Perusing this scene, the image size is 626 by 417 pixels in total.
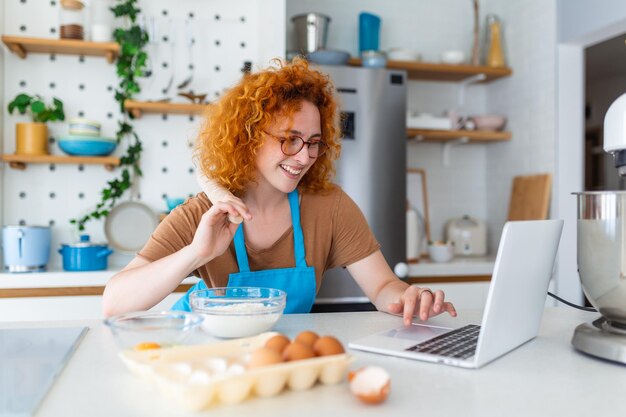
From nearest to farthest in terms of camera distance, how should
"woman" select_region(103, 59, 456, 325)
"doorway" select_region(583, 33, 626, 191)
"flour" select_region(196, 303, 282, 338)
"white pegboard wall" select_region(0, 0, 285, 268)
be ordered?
"flour" select_region(196, 303, 282, 338)
"woman" select_region(103, 59, 456, 325)
"white pegboard wall" select_region(0, 0, 285, 268)
"doorway" select_region(583, 33, 626, 191)

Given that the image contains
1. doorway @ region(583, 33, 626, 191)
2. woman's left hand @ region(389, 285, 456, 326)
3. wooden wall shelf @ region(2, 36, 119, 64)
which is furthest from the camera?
doorway @ region(583, 33, 626, 191)

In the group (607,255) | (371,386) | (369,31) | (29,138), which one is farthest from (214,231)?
(369,31)

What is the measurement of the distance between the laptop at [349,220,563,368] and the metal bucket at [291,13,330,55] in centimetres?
224

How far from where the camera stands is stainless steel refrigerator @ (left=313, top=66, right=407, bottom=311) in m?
2.94

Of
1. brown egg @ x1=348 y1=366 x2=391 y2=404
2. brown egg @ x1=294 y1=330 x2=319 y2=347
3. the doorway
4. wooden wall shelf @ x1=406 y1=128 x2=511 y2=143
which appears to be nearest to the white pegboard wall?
wooden wall shelf @ x1=406 y1=128 x2=511 y2=143

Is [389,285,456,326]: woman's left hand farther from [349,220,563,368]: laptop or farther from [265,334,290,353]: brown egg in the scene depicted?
[265,334,290,353]: brown egg

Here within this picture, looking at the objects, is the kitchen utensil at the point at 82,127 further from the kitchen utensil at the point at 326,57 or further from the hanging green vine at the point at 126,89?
the kitchen utensil at the point at 326,57

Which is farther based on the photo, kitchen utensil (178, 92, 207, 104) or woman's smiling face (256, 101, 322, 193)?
kitchen utensil (178, 92, 207, 104)

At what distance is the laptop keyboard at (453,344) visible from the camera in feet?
3.33

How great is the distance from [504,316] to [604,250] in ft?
0.69

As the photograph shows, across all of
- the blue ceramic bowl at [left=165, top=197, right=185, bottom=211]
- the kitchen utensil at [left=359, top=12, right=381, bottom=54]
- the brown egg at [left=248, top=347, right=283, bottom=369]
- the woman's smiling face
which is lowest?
the brown egg at [left=248, top=347, right=283, bottom=369]

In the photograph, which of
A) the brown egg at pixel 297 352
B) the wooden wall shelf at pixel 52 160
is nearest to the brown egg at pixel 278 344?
the brown egg at pixel 297 352

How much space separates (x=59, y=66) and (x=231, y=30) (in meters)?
0.91

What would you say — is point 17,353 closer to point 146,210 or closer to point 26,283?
point 26,283
